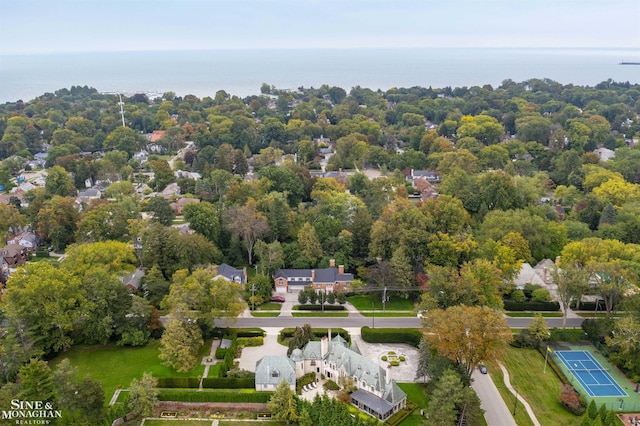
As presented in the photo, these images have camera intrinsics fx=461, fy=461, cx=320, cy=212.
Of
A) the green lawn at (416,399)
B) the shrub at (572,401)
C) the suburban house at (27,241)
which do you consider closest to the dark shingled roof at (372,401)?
the green lawn at (416,399)

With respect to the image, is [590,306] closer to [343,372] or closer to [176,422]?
[343,372]

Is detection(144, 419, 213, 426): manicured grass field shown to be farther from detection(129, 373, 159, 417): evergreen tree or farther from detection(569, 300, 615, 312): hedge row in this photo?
detection(569, 300, 615, 312): hedge row

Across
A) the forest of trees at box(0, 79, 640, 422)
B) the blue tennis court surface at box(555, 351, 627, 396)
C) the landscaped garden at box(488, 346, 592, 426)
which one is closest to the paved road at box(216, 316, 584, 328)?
the forest of trees at box(0, 79, 640, 422)

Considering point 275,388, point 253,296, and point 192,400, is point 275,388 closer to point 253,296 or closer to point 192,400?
point 192,400

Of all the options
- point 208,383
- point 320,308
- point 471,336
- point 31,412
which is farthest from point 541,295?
point 31,412

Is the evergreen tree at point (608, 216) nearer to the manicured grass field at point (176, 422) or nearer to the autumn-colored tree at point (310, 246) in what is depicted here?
the autumn-colored tree at point (310, 246)

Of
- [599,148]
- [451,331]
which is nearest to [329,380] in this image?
[451,331]
